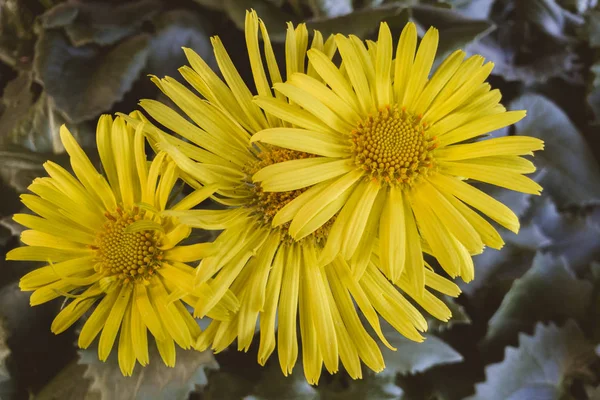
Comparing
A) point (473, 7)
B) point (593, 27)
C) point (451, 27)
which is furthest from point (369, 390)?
point (593, 27)

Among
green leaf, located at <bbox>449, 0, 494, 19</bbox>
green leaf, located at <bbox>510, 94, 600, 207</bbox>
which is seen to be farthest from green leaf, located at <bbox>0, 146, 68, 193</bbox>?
green leaf, located at <bbox>510, 94, 600, 207</bbox>

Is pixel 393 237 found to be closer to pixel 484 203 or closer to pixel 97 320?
pixel 484 203

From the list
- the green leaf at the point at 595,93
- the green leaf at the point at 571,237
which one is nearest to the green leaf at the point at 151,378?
the green leaf at the point at 571,237

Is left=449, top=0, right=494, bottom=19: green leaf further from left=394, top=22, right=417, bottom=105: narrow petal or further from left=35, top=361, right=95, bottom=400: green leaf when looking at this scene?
left=35, top=361, right=95, bottom=400: green leaf

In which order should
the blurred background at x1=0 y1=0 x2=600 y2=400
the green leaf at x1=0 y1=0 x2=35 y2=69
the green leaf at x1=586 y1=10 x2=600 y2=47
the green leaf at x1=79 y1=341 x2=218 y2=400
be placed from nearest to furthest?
the green leaf at x1=79 y1=341 x2=218 y2=400, the blurred background at x1=0 y1=0 x2=600 y2=400, the green leaf at x1=0 y1=0 x2=35 y2=69, the green leaf at x1=586 y1=10 x2=600 y2=47

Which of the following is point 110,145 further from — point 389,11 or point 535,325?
point 535,325

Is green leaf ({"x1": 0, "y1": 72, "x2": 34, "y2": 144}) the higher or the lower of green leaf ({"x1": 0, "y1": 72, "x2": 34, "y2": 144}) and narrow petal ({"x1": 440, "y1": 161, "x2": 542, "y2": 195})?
the lower

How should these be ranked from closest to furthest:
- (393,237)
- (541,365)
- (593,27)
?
(393,237) < (541,365) < (593,27)
